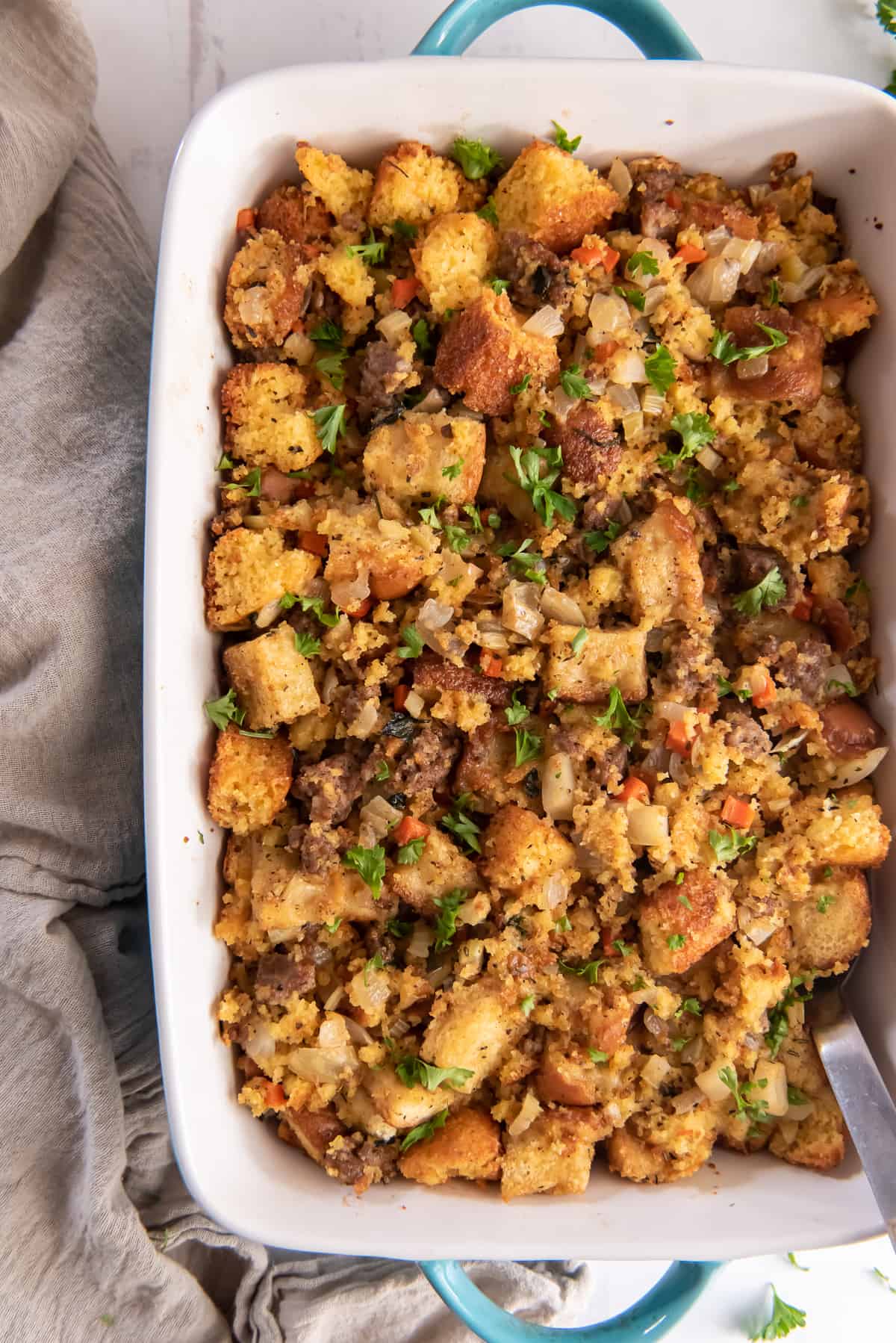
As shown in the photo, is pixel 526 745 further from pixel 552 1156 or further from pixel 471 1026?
pixel 552 1156

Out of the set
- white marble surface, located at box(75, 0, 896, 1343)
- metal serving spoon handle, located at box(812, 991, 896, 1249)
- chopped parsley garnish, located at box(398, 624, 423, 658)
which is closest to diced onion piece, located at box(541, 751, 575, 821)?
chopped parsley garnish, located at box(398, 624, 423, 658)

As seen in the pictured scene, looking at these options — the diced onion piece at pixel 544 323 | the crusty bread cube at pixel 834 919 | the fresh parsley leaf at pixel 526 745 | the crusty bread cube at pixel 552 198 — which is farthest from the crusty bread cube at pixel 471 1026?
the crusty bread cube at pixel 552 198

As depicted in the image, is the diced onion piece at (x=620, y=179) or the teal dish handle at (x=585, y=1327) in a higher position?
the diced onion piece at (x=620, y=179)

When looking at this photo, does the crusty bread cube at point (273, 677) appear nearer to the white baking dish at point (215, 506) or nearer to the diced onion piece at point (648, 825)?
the white baking dish at point (215, 506)

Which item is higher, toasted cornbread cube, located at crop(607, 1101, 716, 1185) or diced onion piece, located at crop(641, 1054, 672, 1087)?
diced onion piece, located at crop(641, 1054, 672, 1087)

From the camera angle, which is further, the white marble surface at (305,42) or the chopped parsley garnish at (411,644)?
the white marble surface at (305,42)

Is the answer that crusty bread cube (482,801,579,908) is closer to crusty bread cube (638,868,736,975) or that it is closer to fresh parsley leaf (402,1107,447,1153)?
crusty bread cube (638,868,736,975)

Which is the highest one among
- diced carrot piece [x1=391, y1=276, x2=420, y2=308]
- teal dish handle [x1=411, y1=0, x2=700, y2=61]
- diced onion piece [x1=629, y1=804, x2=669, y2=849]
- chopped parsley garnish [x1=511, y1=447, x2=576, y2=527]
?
teal dish handle [x1=411, y1=0, x2=700, y2=61]

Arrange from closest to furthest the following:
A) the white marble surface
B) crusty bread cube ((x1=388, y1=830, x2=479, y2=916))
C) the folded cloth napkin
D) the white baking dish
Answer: the white baking dish → crusty bread cube ((x1=388, y1=830, x2=479, y2=916)) → the folded cloth napkin → the white marble surface
